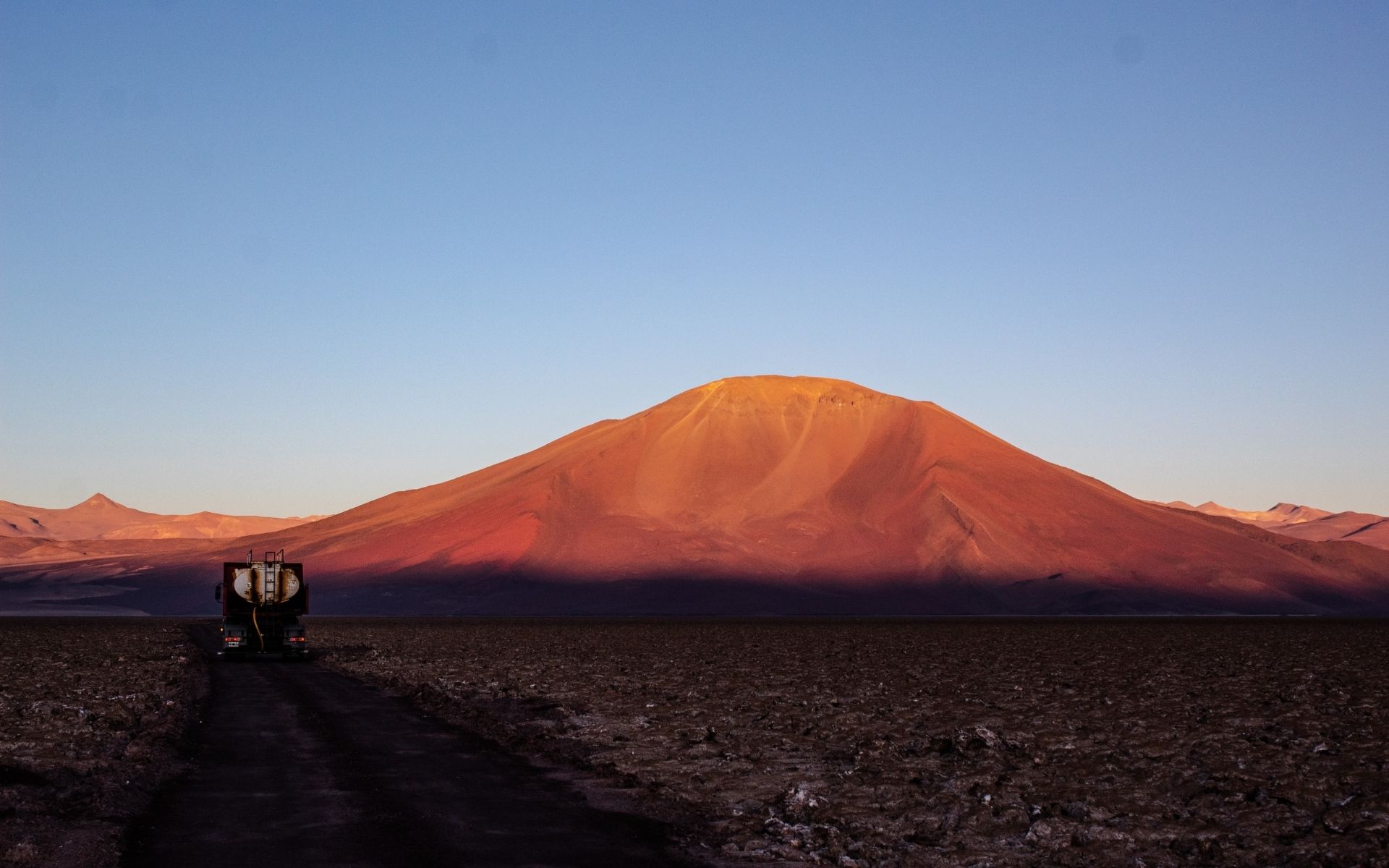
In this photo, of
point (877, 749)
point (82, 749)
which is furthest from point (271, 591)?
point (877, 749)

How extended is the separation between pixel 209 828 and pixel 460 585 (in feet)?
523

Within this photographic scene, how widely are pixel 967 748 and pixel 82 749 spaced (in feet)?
43.7

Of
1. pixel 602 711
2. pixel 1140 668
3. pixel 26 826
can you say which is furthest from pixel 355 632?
pixel 26 826

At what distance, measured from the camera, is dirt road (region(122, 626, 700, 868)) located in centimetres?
1239

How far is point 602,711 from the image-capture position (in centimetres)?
2686

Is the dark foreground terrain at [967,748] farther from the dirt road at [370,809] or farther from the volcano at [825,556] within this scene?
the volcano at [825,556]

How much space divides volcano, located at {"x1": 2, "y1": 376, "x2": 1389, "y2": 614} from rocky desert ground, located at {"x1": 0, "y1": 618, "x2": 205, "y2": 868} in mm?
123625

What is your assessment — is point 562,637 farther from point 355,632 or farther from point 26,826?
point 26,826

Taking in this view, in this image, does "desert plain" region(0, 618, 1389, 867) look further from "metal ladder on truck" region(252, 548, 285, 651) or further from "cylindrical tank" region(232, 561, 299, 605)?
"cylindrical tank" region(232, 561, 299, 605)

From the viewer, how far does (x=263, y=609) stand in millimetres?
44938

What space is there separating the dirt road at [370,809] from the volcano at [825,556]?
13860cm

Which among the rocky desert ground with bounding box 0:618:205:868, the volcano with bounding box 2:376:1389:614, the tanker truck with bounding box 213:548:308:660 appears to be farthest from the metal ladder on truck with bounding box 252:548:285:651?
the volcano with bounding box 2:376:1389:614

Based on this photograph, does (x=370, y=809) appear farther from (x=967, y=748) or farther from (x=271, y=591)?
(x=271, y=591)

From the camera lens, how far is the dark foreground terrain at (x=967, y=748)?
13.6m
